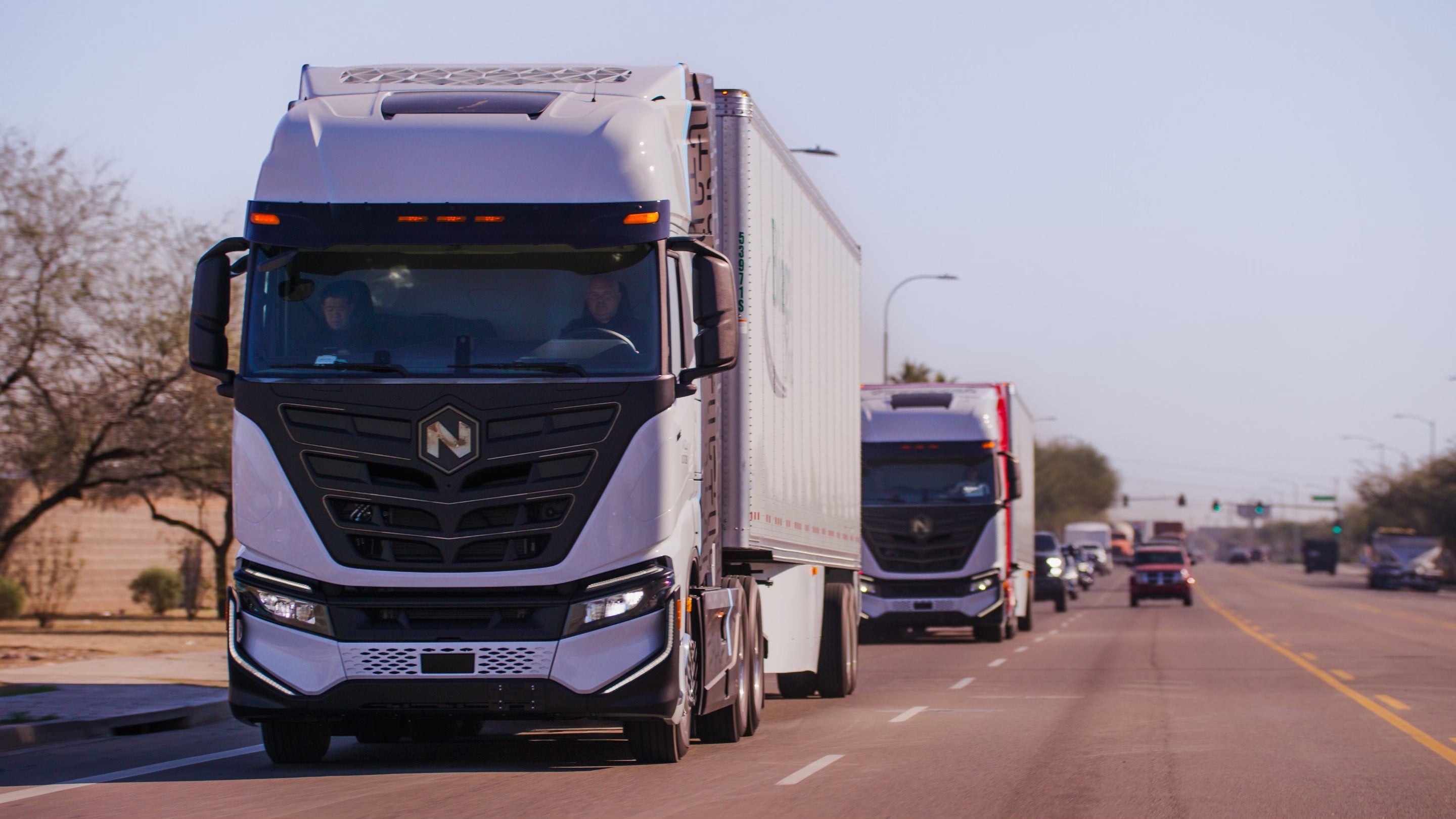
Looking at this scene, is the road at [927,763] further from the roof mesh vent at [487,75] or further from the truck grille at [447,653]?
the roof mesh vent at [487,75]

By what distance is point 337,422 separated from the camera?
9.85 m

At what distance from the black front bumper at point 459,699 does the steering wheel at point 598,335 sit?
182 cm

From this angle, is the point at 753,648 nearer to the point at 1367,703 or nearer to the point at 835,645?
the point at 835,645

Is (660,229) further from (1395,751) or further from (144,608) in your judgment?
(144,608)

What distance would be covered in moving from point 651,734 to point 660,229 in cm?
324

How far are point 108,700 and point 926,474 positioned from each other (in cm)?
1532

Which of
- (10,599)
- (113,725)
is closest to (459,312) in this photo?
(113,725)

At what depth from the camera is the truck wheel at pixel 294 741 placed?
36.6 ft

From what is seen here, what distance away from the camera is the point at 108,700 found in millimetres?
15773

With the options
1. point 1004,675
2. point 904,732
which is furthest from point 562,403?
point 1004,675

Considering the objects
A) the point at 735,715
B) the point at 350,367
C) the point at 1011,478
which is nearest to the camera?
the point at 350,367

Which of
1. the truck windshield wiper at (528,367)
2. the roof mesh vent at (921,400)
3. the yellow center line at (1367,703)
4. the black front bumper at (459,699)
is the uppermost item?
the roof mesh vent at (921,400)

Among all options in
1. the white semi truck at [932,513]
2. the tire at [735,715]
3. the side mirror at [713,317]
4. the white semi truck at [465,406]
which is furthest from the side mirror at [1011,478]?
the side mirror at [713,317]

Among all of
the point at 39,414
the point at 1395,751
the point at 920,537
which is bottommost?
the point at 1395,751
